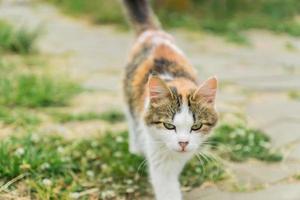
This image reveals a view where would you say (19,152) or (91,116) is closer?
(19,152)

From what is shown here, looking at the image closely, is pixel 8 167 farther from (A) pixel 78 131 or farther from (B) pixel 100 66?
(B) pixel 100 66

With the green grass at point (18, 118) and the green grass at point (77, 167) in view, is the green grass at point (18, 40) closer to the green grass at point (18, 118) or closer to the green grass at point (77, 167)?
the green grass at point (18, 118)

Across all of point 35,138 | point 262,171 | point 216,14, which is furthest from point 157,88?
point 216,14

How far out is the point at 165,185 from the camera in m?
3.14

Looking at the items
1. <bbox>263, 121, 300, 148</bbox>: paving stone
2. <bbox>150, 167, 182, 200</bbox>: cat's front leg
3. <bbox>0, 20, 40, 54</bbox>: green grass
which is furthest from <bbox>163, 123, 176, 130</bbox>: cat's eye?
→ <bbox>0, 20, 40, 54</bbox>: green grass

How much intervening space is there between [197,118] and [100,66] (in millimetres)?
3135

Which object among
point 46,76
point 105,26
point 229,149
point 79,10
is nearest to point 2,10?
point 79,10

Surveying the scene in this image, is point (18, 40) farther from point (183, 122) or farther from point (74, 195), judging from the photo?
point (183, 122)

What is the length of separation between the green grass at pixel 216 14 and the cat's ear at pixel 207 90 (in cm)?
421

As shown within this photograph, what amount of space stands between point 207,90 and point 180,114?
21 centimetres

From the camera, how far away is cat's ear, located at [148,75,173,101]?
2.94 m

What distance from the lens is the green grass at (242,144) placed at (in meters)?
3.82

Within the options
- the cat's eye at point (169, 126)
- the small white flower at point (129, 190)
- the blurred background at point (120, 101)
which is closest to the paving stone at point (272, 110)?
the blurred background at point (120, 101)

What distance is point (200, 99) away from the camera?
301 cm
